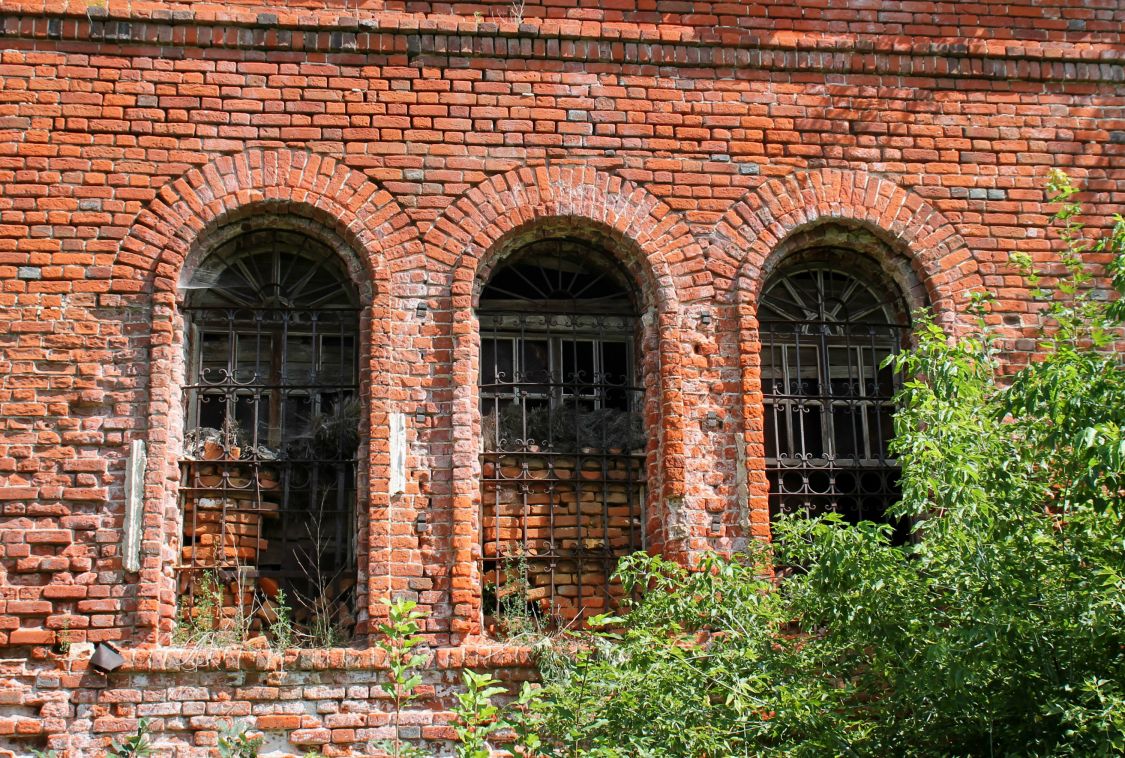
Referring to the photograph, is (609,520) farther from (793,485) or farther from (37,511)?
(37,511)

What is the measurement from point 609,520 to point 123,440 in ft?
9.05

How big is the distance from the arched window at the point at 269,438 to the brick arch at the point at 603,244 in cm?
68

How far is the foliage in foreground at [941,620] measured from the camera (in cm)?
512

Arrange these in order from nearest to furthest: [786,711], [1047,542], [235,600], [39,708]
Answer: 1. [1047,542]
2. [786,711]
3. [39,708]
4. [235,600]

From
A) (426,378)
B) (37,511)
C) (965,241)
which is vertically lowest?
(37,511)

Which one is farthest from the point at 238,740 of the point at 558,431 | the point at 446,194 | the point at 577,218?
the point at 577,218

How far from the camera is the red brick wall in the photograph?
7.02 metres

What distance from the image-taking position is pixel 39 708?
6.71m

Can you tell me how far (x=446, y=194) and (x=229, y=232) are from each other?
4.27 ft

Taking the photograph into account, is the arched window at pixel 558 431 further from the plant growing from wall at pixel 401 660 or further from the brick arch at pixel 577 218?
the plant growing from wall at pixel 401 660

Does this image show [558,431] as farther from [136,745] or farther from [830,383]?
[136,745]

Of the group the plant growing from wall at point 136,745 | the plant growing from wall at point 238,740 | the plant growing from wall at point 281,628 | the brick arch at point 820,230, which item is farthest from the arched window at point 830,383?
the plant growing from wall at point 136,745

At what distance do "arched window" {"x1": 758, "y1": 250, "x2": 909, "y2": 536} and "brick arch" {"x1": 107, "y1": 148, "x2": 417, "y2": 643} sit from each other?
2.31 metres

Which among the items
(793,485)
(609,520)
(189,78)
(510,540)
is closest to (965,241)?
(793,485)
